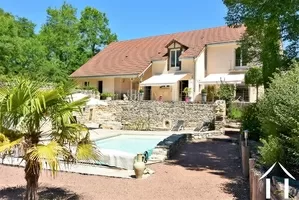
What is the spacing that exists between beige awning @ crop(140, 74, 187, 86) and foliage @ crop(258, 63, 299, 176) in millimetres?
28330

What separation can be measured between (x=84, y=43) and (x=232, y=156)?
53054mm

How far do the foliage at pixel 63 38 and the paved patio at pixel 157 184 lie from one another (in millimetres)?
37372

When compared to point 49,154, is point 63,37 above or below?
above

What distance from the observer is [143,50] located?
5091 centimetres

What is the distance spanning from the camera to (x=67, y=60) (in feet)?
201

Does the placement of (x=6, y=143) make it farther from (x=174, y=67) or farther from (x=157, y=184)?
(x=174, y=67)

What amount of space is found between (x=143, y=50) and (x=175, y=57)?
8.39m

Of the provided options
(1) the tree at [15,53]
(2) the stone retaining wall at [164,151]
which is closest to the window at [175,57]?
(1) the tree at [15,53]

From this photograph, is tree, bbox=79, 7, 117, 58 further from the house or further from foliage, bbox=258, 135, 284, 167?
foliage, bbox=258, 135, 284, 167

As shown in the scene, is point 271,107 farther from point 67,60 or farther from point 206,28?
point 67,60

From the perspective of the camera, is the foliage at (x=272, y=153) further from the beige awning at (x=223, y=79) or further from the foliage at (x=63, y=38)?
the foliage at (x=63, y=38)

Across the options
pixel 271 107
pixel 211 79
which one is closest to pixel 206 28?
pixel 211 79

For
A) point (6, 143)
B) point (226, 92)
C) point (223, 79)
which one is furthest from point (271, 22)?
point (223, 79)

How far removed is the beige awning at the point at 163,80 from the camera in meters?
41.0
